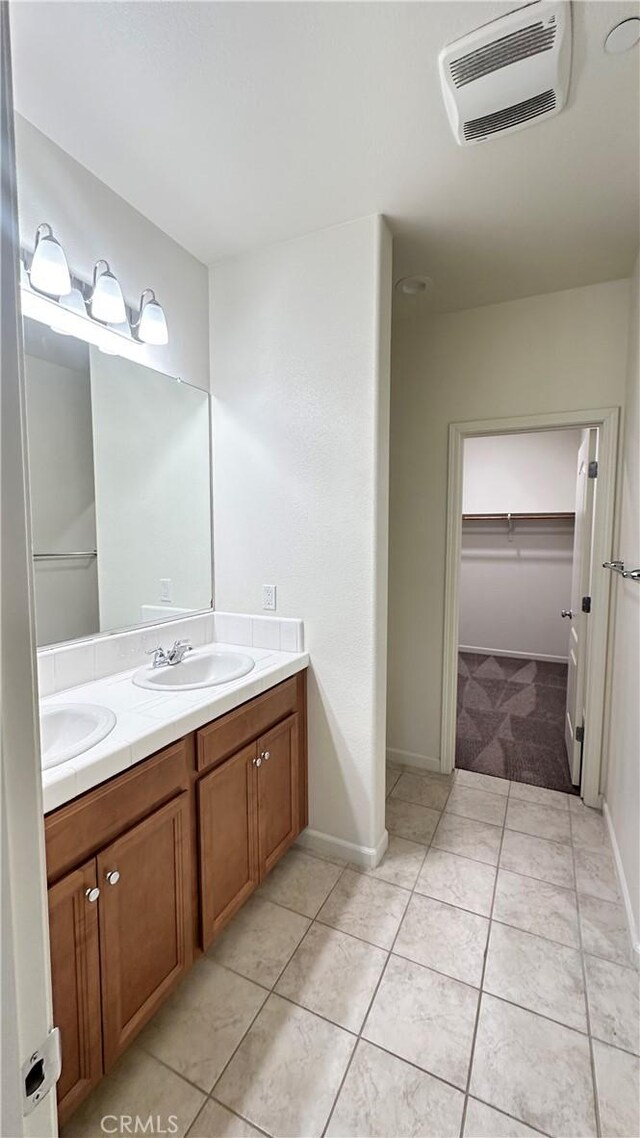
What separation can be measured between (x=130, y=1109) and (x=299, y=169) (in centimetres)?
274

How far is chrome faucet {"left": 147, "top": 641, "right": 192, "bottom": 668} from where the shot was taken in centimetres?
181

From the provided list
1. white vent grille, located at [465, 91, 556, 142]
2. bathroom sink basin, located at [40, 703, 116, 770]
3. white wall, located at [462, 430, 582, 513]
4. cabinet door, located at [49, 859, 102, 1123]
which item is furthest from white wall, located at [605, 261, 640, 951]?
white wall, located at [462, 430, 582, 513]

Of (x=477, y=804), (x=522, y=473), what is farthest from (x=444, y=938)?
(x=522, y=473)

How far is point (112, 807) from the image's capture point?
44.4 inches

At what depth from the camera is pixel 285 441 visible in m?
1.97

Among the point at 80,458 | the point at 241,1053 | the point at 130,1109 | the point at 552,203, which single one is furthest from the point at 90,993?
the point at 552,203

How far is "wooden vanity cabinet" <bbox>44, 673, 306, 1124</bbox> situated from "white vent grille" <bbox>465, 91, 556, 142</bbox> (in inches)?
75.8

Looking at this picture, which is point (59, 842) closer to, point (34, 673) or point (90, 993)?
point (90, 993)

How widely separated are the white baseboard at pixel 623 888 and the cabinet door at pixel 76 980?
1.65m

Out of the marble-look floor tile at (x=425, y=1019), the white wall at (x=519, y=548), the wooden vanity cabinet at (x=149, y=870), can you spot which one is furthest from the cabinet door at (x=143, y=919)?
the white wall at (x=519, y=548)

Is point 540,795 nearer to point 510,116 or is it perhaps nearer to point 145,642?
point 145,642

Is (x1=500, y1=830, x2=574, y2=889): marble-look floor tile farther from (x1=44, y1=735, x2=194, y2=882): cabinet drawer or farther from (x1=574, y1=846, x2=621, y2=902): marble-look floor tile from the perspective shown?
(x1=44, y1=735, x2=194, y2=882): cabinet drawer

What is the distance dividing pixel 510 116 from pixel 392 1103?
8.77ft

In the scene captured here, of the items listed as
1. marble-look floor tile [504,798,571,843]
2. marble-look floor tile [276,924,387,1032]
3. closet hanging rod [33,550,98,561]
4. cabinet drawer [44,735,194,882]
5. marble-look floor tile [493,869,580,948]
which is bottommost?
marble-look floor tile [493,869,580,948]
